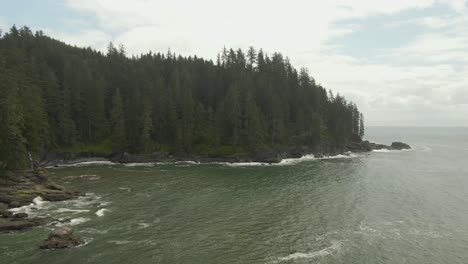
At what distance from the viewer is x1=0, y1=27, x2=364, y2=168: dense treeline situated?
118812 millimetres

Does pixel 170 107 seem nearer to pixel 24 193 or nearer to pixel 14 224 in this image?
pixel 24 193

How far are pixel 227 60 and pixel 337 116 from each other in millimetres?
54692

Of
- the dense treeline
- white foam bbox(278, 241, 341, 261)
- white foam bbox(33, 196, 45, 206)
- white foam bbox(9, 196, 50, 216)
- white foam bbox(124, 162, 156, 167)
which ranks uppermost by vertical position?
the dense treeline

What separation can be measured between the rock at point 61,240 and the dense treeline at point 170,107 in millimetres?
58290

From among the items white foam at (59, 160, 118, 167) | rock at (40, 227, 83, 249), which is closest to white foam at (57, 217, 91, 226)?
rock at (40, 227, 83, 249)

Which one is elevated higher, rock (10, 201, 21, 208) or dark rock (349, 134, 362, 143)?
dark rock (349, 134, 362, 143)

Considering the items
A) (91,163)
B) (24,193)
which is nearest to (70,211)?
(24,193)

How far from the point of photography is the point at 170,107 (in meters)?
127

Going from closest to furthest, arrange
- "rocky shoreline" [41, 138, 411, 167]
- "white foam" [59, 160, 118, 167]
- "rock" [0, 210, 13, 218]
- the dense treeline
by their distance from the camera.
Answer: "rock" [0, 210, 13, 218]
"white foam" [59, 160, 118, 167]
"rocky shoreline" [41, 138, 411, 167]
the dense treeline

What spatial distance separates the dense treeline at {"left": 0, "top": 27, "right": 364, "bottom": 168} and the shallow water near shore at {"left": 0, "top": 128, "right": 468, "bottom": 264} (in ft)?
91.4

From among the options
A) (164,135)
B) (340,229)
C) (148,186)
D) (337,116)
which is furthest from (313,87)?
(340,229)

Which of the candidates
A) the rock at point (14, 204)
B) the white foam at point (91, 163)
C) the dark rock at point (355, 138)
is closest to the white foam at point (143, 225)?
the rock at point (14, 204)

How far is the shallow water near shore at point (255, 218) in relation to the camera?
3988 centimetres

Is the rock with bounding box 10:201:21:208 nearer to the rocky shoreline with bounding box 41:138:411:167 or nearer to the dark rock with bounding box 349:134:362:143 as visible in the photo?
the rocky shoreline with bounding box 41:138:411:167
